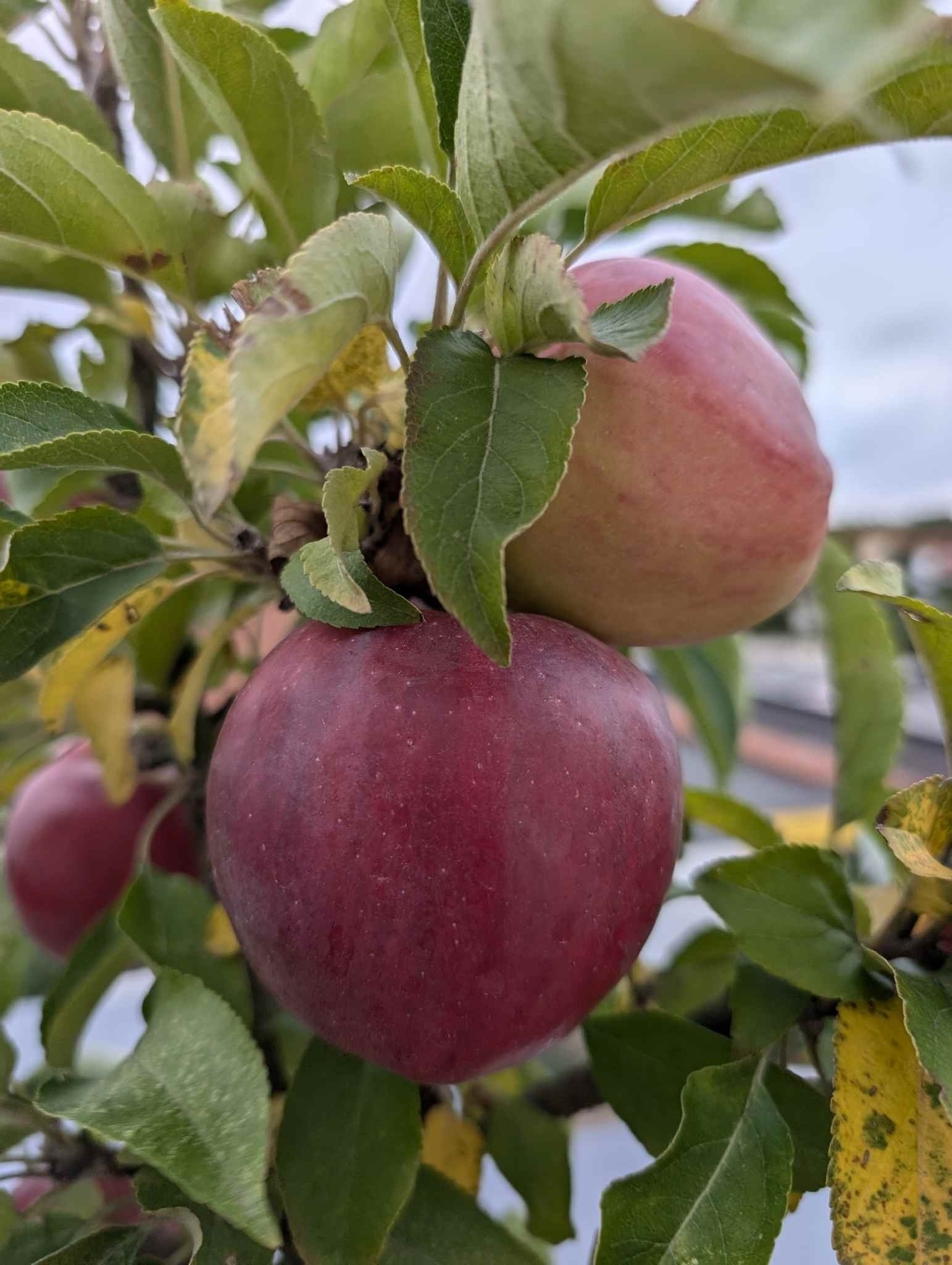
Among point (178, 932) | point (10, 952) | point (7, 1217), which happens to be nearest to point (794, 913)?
point (178, 932)

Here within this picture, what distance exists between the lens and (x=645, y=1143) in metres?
0.36

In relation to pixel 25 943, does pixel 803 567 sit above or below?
above

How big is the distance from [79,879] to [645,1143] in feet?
1.18

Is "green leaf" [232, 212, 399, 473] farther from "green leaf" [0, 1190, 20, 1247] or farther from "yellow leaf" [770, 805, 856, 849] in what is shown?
"green leaf" [0, 1190, 20, 1247]

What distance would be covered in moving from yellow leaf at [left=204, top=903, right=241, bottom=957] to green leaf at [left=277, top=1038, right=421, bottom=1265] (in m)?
0.09

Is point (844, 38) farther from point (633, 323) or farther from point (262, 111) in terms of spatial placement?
point (262, 111)

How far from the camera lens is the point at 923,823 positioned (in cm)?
31

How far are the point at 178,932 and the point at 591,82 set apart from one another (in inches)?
14.0

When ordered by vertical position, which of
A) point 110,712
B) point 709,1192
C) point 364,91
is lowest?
point 709,1192

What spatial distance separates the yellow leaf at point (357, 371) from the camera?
0.34 metres

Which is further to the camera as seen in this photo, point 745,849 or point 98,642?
point 745,849

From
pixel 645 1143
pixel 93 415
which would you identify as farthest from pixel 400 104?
pixel 645 1143

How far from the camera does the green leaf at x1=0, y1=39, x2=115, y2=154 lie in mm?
377

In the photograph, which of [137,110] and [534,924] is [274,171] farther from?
[534,924]
